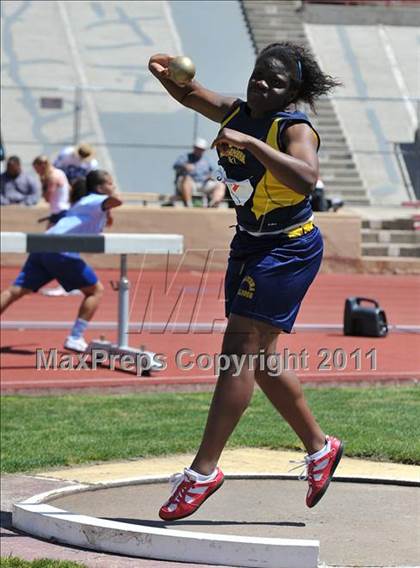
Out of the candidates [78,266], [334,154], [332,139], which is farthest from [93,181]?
[332,139]

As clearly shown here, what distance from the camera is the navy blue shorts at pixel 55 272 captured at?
12164 mm

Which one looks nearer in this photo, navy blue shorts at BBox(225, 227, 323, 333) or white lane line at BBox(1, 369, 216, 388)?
navy blue shorts at BBox(225, 227, 323, 333)

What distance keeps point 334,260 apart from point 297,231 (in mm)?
16857

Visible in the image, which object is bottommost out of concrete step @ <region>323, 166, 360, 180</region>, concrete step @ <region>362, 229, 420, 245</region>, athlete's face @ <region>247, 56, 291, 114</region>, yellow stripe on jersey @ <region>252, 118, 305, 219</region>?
Result: concrete step @ <region>362, 229, 420, 245</region>

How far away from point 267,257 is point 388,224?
1881 cm

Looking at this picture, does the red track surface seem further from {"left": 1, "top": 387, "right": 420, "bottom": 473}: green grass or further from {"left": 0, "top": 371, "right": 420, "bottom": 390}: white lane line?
{"left": 1, "top": 387, "right": 420, "bottom": 473}: green grass

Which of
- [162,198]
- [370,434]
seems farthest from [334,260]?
[370,434]

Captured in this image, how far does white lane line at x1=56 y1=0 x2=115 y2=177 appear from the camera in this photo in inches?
1054

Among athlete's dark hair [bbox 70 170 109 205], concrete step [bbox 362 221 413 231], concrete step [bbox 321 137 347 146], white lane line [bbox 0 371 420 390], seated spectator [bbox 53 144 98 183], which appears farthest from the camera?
concrete step [bbox 321 137 347 146]

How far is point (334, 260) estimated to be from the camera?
22.1 meters

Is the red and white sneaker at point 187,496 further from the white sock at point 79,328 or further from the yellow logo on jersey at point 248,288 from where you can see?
the white sock at point 79,328

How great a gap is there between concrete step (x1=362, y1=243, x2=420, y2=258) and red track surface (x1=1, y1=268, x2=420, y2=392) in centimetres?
116

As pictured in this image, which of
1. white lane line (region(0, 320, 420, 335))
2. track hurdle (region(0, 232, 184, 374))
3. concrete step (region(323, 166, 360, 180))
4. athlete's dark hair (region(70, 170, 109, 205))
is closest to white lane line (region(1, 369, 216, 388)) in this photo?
track hurdle (region(0, 232, 184, 374))

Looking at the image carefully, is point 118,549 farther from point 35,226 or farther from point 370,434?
point 35,226
